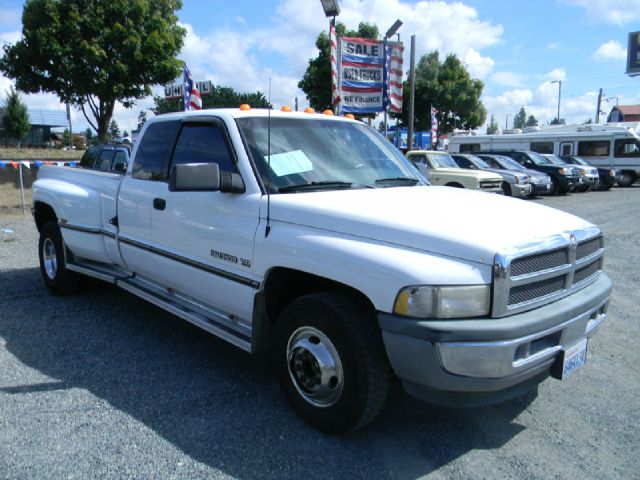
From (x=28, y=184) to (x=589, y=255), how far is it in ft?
47.8

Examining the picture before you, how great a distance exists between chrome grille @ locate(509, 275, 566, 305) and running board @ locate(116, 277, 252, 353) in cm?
162

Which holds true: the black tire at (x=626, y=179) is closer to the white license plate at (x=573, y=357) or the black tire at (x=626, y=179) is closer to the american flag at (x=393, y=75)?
the american flag at (x=393, y=75)

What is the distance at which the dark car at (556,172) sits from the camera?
20.4 m

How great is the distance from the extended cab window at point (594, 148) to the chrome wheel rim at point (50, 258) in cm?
2567

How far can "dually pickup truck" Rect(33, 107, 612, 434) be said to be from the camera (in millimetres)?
2504

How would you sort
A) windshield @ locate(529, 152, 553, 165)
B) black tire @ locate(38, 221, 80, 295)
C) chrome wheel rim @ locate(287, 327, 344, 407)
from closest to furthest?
chrome wheel rim @ locate(287, 327, 344, 407)
black tire @ locate(38, 221, 80, 295)
windshield @ locate(529, 152, 553, 165)

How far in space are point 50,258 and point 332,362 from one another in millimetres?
4232

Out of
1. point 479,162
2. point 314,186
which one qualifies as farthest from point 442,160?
point 314,186

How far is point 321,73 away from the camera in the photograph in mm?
31344

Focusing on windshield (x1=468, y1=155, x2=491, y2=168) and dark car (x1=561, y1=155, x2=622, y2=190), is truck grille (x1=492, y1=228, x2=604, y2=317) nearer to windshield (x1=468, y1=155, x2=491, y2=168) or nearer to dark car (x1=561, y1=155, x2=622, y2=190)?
windshield (x1=468, y1=155, x2=491, y2=168)

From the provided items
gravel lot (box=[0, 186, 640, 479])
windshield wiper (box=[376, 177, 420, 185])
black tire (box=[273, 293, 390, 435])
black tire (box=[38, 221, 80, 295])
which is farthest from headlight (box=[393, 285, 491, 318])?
black tire (box=[38, 221, 80, 295])

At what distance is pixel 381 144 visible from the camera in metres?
4.24

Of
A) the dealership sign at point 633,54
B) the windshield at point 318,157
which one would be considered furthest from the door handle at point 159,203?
the dealership sign at point 633,54

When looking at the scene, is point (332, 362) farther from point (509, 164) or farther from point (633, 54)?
point (633, 54)
